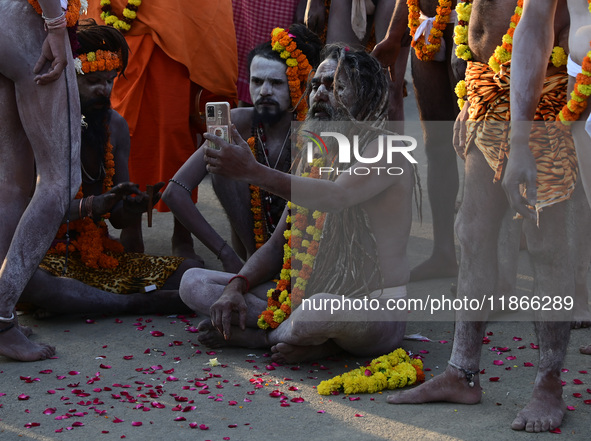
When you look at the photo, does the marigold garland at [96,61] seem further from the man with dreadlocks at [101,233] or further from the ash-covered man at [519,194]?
the ash-covered man at [519,194]

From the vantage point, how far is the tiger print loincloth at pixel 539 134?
319 centimetres

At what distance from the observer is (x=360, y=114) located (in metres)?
4.06

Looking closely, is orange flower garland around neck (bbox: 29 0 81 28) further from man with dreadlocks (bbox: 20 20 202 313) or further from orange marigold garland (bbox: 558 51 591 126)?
orange marigold garland (bbox: 558 51 591 126)

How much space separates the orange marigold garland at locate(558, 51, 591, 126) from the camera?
2912 millimetres

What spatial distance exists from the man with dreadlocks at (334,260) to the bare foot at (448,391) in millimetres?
425

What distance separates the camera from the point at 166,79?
593cm

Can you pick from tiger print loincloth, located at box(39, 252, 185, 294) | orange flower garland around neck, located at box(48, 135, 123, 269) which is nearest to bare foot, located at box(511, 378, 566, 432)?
tiger print loincloth, located at box(39, 252, 185, 294)

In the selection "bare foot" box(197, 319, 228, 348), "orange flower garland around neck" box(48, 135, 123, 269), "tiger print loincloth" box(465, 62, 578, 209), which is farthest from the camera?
"orange flower garland around neck" box(48, 135, 123, 269)

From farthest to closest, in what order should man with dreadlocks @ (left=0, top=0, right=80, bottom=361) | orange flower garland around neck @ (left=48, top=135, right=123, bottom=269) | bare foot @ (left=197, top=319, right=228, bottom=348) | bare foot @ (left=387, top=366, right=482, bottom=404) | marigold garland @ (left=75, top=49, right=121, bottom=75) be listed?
marigold garland @ (left=75, top=49, right=121, bottom=75) → orange flower garland around neck @ (left=48, top=135, right=123, bottom=269) → bare foot @ (left=197, top=319, right=228, bottom=348) → man with dreadlocks @ (left=0, top=0, right=80, bottom=361) → bare foot @ (left=387, top=366, right=482, bottom=404)

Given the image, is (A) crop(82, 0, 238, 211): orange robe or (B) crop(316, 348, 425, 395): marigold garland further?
(A) crop(82, 0, 238, 211): orange robe

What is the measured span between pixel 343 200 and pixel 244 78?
117 inches

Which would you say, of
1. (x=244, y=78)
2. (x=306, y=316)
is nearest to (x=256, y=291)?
(x=306, y=316)

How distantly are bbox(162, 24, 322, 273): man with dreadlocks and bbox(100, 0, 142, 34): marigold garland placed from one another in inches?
46.8

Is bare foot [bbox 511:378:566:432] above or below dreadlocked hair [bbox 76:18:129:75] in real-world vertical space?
below
